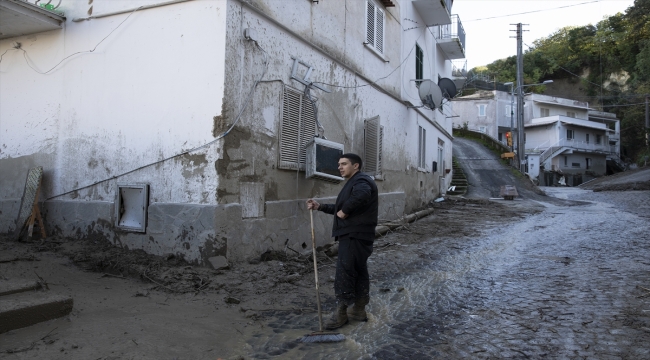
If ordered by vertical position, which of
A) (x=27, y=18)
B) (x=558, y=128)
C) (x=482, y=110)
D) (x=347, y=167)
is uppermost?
(x=482, y=110)

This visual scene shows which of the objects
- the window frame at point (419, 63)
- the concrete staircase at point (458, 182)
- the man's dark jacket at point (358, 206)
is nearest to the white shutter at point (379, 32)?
the window frame at point (419, 63)

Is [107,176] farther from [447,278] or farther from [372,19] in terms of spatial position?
[372,19]

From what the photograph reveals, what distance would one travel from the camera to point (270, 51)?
687 centimetres

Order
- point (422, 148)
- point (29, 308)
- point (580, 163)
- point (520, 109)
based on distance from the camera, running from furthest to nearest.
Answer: point (580, 163), point (520, 109), point (422, 148), point (29, 308)

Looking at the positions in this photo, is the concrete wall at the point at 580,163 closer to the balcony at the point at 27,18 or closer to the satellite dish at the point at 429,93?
the satellite dish at the point at 429,93

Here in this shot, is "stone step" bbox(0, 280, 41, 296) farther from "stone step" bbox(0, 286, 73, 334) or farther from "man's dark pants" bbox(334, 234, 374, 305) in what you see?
"man's dark pants" bbox(334, 234, 374, 305)

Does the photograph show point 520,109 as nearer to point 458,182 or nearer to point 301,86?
point 458,182

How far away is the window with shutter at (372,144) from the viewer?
10.3 meters

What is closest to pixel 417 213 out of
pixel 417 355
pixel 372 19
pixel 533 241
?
pixel 533 241

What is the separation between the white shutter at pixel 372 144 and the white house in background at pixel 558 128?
3996 centimetres

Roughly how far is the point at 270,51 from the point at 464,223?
832 centimetres

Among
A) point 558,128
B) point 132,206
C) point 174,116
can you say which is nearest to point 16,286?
point 132,206

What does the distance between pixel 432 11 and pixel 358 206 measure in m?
13.1

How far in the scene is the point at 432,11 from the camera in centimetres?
1562
